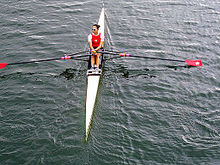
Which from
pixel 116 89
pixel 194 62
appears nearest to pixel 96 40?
pixel 116 89

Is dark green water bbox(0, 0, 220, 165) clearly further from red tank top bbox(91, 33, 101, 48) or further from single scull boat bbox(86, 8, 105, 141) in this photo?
red tank top bbox(91, 33, 101, 48)

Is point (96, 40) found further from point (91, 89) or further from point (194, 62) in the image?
point (194, 62)

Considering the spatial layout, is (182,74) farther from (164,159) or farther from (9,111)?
(9,111)

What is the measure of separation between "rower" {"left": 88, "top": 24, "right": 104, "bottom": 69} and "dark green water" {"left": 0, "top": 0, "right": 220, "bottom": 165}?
831 mm

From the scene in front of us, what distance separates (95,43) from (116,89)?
9.04ft

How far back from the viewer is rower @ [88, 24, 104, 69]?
464 inches

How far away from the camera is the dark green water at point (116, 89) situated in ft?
27.8

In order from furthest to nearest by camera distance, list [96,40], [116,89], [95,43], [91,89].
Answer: [95,43], [96,40], [116,89], [91,89]

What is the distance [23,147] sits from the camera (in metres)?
8.35

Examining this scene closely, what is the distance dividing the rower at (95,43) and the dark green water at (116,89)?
0.83 metres

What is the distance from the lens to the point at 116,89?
1129 centimetres

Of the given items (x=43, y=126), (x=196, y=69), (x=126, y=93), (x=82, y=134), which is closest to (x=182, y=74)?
(x=196, y=69)

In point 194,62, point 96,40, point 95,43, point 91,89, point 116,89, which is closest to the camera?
point 91,89

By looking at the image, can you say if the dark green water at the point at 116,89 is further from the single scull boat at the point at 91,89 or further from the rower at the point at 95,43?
the rower at the point at 95,43
